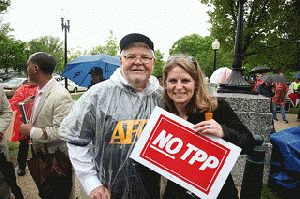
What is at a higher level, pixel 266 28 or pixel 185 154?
pixel 266 28

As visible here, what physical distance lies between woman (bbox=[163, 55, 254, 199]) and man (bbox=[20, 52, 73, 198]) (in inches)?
54.6

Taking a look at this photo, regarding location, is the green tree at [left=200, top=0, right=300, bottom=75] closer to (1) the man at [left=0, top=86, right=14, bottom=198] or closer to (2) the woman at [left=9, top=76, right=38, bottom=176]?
(2) the woman at [left=9, top=76, right=38, bottom=176]

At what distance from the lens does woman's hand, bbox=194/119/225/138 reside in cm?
134

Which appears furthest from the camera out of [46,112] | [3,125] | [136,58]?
[3,125]

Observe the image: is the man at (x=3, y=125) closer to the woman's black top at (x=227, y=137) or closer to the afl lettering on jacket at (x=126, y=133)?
the afl lettering on jacket at (x=126, y=133)

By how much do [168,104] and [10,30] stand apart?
24917 millimetres

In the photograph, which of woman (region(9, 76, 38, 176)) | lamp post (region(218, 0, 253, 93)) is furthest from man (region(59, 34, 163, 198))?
lamp post (region(218, 0, 253, 93))

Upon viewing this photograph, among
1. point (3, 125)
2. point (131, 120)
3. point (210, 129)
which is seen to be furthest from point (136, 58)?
point (3, 125)

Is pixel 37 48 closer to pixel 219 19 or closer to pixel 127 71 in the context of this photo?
pixel 219 19

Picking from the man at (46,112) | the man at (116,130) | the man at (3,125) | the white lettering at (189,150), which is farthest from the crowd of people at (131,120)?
the man at (3,125)

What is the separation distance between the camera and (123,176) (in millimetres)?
1423

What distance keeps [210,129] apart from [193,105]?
Answer: 28 centimetres

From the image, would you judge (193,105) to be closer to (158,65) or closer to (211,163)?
(211,163)

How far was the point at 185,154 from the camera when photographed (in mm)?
1403
